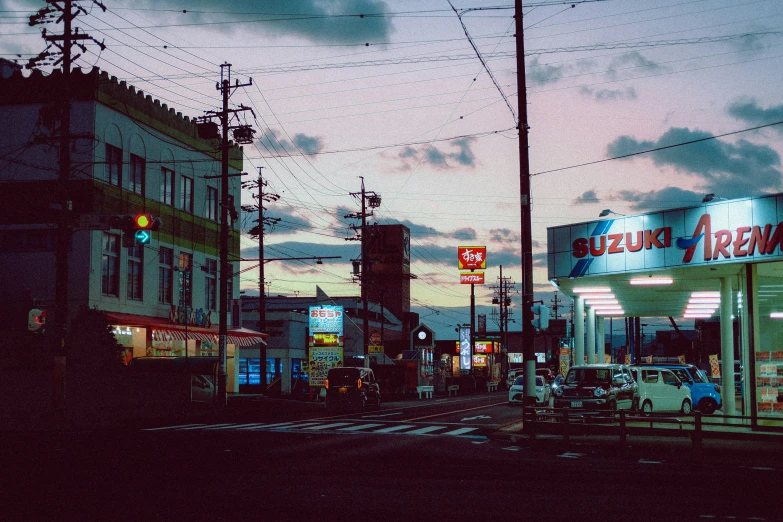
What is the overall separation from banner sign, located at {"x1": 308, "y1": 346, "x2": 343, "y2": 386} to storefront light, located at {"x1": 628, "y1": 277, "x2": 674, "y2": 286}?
2075 centimetres

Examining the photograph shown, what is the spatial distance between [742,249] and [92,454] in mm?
17708

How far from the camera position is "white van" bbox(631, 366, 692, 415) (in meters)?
30.3

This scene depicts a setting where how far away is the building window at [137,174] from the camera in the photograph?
132ft

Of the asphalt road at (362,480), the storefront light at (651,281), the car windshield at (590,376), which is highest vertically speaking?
the storefront light at (651,281)

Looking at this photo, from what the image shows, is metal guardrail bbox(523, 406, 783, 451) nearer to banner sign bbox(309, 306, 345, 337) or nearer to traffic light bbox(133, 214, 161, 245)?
traffic light bbox(133, 214, 161, 245)

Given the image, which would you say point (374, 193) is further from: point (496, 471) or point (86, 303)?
point (496, 471)

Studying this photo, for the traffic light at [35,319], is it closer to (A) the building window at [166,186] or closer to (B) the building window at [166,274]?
(B) the building window at [166,274]

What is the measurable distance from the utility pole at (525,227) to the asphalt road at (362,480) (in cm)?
206

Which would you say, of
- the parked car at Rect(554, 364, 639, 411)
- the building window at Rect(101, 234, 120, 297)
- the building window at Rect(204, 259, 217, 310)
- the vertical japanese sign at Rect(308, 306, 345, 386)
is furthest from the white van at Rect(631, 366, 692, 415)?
the building window at Rect(204, 259, 217, 310)

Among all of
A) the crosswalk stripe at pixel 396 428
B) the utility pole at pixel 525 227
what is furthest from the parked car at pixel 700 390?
the utility pole at pixel 525 227

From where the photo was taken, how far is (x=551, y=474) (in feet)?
50.2

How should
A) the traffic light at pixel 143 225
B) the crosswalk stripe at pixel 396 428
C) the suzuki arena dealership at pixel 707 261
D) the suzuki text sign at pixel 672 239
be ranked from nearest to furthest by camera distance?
the traffic light at pixel 143 225 → the suzuki text sign at pixel 672 239 → the suzuki arena dealership at pixel 707 261 → the crosswalk stripe at pixel 396 428

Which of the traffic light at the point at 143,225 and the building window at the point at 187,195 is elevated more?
the building window at the point at 187,195

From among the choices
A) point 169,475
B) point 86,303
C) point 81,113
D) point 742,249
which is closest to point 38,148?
point 81,113
